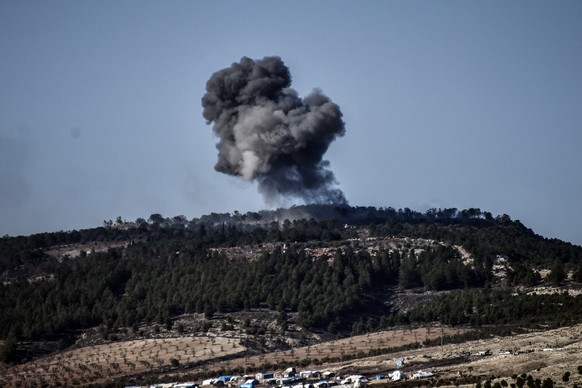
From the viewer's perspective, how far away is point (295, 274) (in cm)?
13525

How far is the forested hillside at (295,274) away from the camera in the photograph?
120625mm

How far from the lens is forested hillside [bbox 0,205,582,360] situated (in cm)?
12062

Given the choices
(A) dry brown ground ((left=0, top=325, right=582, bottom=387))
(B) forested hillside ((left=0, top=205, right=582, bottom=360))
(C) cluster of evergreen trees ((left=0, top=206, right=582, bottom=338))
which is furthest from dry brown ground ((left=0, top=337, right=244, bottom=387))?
(C) cluster of evergreen trees ((left=0, top=206, right=582, bottom=338))

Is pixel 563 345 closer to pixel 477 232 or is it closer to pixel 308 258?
pixel 308 258

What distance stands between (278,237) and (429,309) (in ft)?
147

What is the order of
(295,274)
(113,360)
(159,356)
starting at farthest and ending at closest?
1. (295,274)
2. (113,360)
3. (159,356)

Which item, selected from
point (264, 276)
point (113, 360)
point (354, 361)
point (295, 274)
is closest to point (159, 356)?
point (113, 360)

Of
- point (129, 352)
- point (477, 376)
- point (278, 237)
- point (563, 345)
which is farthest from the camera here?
point (278, 237)

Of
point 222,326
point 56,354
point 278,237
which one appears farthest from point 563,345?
point 278,237

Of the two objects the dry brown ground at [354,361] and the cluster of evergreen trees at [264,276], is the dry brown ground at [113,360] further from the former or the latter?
the cluster of evergreen trees at [264,276]

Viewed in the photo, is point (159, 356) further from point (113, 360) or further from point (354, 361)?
point (354, 361)

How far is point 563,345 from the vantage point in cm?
8512

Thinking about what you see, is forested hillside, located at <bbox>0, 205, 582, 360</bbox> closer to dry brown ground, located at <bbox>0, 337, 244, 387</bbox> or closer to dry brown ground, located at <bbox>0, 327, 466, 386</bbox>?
dry brown ground, located at <bbox>0, 327, 466, 386</bbox>

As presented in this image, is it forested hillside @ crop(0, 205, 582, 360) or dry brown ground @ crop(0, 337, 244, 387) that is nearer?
dry brown ground @ crop(0, 337, 244, 387)
